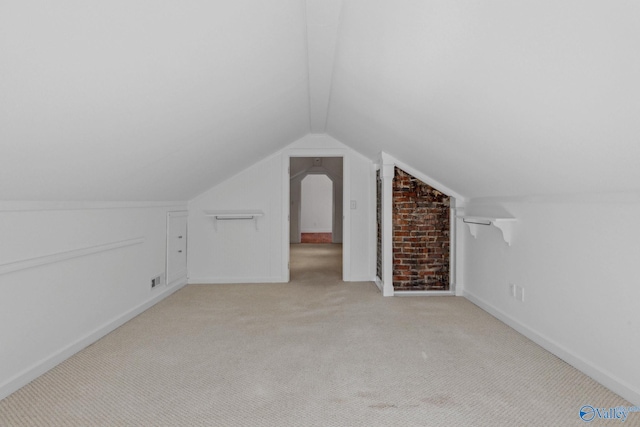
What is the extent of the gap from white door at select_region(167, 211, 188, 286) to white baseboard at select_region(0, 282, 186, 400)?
638 millimetres

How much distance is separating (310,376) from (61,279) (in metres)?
1.78

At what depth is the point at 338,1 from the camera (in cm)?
174

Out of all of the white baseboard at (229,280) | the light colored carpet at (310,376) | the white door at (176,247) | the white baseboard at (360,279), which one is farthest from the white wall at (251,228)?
the light colored carpet at (310,376)

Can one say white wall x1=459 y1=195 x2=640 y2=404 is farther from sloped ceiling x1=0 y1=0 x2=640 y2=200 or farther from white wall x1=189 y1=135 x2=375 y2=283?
white wall x1=189 y1=135 x2=375 y2=283

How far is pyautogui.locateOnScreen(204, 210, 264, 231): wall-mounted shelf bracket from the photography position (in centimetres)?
469

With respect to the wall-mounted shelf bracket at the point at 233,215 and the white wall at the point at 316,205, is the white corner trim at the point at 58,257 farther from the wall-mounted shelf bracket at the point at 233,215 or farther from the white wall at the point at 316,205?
the white wall at the point at 316,205

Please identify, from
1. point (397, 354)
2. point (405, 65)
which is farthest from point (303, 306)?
point (405, 65)

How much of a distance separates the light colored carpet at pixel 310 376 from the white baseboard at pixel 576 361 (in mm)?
51

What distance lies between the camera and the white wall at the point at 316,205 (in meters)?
13.2

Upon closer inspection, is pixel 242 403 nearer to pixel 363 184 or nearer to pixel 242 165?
pixel 242 165

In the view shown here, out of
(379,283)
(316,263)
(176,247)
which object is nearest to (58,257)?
(176,247)

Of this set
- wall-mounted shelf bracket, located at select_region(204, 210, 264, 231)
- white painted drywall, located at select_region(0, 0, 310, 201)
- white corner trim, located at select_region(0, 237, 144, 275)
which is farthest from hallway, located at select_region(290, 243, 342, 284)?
white painted drywall, located at select_region(0, 0, 310, 201)

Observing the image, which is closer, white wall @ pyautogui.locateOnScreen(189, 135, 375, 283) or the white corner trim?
the white corner trim

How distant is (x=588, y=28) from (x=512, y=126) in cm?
79
